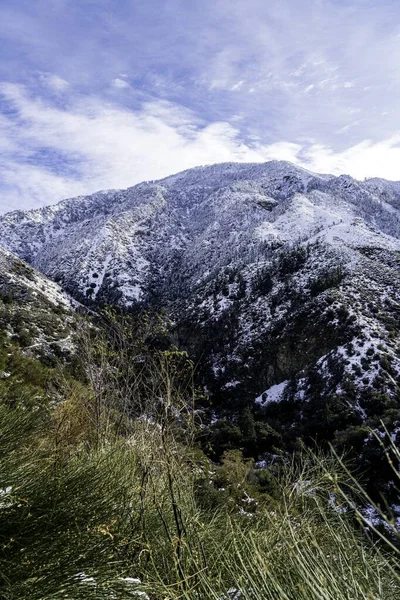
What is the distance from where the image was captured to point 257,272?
59.5 metres

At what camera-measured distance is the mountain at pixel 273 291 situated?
29719 mm

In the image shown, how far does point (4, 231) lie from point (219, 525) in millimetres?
163285

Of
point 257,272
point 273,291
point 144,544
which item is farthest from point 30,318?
point 257,272

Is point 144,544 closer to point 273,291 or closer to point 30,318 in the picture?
point 30,318

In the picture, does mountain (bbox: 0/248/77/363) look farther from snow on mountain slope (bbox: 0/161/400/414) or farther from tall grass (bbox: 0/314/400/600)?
snow on mountain slope (bbox: 0/161/400/414)

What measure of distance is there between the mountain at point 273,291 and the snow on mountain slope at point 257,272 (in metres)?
0.23

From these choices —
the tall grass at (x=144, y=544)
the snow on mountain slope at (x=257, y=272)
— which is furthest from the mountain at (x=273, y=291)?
the tall grass at (x=144, y=544)

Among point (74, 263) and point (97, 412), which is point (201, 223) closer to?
point (74, 263)

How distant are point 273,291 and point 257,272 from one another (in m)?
8.65

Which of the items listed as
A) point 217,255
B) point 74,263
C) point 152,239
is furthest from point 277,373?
point 152,239

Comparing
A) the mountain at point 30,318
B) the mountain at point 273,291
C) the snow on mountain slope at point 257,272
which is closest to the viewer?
the mountain at point 30,318

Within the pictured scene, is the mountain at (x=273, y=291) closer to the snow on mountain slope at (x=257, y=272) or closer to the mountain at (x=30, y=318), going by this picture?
the snow on mountain slope at (x=257, y=272)

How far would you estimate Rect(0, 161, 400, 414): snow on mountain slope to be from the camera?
3566 centimetres

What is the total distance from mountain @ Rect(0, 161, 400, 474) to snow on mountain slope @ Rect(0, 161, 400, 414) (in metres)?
0.23
